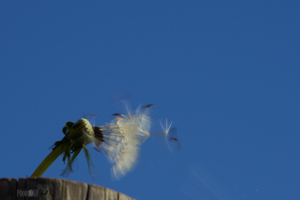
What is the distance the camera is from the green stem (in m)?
4.32

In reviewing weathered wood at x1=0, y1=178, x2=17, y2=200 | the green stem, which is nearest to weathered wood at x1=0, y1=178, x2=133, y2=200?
weathered wood at x1=0, y1=178, x2=17, y2=200

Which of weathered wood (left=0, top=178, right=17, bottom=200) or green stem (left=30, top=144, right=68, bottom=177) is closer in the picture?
weathered wood (left=0, top=178, right=17, bottom=200)

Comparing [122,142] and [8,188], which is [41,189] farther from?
[122,142]

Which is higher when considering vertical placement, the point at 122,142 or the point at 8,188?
the point at 122,142

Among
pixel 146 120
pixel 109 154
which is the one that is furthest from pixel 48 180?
pixel 146 120

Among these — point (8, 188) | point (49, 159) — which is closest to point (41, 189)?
point (8, 188)

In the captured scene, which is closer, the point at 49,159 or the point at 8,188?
the point at 8,188

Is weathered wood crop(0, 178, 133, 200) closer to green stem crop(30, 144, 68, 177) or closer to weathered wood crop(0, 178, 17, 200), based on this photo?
weathered wood crop(0, 178, 17, 200)

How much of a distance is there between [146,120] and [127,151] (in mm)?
539

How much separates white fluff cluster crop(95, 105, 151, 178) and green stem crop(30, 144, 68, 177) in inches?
15.9

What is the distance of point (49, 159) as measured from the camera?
441cm

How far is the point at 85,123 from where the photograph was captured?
466cm

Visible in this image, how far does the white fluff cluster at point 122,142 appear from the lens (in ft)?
16.3

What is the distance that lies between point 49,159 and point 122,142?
85 cm
